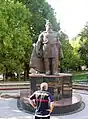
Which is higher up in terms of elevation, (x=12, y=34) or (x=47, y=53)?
(x=12, y=34)

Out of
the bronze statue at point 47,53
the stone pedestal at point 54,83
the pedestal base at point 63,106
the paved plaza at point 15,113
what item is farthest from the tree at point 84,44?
the pedestal base at point 63,106

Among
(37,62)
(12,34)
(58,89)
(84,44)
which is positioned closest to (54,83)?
(58,89)

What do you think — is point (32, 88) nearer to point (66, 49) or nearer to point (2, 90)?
point (2, 90)

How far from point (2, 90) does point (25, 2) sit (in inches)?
432

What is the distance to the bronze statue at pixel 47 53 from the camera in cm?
1093

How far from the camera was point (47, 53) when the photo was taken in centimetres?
1091

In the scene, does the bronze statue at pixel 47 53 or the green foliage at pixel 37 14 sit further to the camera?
the green foliage at pixel 37 14

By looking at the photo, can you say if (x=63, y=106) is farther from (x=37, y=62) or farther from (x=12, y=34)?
(x=12, y=34)

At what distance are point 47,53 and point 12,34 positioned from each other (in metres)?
9.00

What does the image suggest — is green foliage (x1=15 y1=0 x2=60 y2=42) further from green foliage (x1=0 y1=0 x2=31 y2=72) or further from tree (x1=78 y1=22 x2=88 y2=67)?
tree (x1=78 y1=22 x2=88 y2=67)

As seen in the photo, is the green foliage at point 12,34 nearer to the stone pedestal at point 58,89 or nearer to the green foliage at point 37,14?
the green foliage at point 37,14

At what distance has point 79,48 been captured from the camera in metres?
41.0

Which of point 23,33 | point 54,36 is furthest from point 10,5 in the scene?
point 54,36

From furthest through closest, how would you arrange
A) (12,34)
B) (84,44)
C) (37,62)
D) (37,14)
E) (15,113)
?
(84,44), (37,14), (12,34), (37,62), (15,113)
